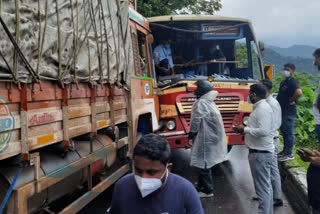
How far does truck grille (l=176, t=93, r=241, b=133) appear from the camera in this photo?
650 cm

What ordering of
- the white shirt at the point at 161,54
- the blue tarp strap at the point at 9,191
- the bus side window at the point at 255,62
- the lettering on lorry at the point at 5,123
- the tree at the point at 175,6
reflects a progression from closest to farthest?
the lettering on lorry at the point at 5,123
the blue tarp strap at the point at 9,191
the white shirt at the point at 161,54
the bus side window at the point at 255,62
the tree at the point at 175,6

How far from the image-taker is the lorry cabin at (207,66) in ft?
21.4

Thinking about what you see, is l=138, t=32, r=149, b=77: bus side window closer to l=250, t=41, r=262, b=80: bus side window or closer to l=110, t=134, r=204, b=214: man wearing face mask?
l=250, t=41, r=262, b=80: bus side window

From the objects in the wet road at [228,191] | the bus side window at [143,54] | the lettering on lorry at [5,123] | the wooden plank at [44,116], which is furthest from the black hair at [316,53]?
the lettering on lorry at [5,123]

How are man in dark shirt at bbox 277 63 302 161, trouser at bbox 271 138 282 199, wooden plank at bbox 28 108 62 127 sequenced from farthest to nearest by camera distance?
man in dark shirt at bbox 277 63 302 161 → trouser at bbox 271 138 282 199 → wooden plank at bbox 28 108 62 127

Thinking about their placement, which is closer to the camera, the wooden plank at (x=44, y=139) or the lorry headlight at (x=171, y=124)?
the wooden plank at (x=44, y=139)

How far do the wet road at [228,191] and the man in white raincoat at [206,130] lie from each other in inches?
21.4

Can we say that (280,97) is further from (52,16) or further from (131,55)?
(52,16)

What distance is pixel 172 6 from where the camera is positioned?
49.6 ft

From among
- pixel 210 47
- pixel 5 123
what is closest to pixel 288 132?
pixel 210 47

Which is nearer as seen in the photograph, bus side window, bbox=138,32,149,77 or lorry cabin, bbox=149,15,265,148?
bus side window, bbox=138,32,149,77

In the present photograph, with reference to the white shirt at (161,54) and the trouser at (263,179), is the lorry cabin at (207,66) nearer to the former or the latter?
the white shirt at (161,54)

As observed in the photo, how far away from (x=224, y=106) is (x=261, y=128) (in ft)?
8.61

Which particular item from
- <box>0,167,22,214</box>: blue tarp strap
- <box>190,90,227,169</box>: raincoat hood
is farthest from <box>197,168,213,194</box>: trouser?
<box>0,167,22,214</box>: blue tarp strap
